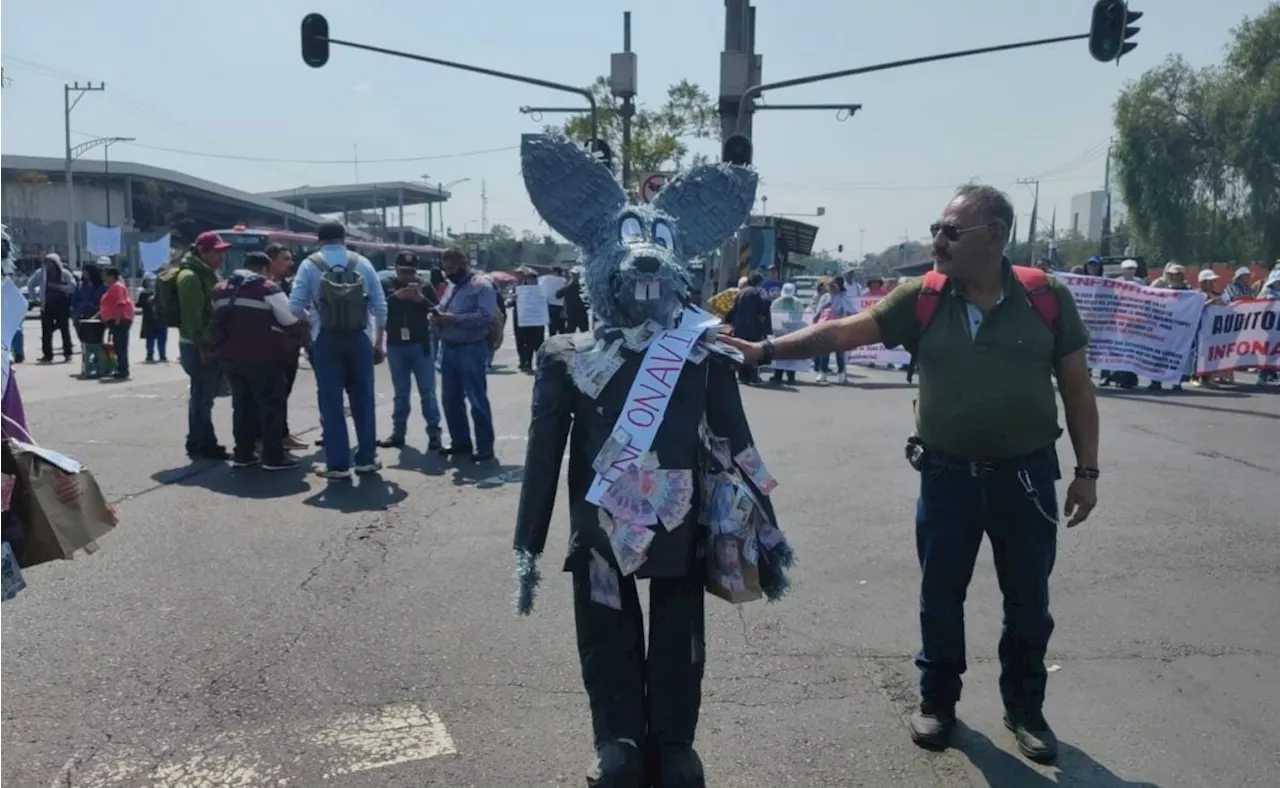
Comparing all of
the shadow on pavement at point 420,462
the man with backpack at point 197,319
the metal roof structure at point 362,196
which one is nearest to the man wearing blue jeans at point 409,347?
the shadow on pavement at point 420,462

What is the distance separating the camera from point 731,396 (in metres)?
3.27

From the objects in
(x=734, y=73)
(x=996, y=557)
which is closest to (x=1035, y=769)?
(x=996, y=557)

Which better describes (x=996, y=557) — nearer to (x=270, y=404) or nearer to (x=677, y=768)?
(x=677, y=768)

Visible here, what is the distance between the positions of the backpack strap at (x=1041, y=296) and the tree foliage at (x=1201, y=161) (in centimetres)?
4336

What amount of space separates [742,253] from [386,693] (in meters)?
16.7

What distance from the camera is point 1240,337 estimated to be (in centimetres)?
1611

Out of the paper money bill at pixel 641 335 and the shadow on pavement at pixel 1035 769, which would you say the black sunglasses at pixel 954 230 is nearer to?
the paper money bill at pixel 641 335

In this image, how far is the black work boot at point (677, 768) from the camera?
3082 mm

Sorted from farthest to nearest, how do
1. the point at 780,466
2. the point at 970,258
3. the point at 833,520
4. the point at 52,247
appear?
the point at 52,247
the point at 780,466
the point at 833,520
the point at 970,258

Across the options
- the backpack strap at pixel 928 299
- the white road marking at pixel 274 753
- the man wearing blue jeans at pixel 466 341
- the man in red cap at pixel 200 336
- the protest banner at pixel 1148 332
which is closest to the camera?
the white road marking at pixel 274 753

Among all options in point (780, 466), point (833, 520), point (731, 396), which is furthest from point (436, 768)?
point (780, 466)

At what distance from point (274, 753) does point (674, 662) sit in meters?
1.64

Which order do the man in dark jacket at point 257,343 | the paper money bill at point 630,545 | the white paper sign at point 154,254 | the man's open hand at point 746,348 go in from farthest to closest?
the white paper sign at point 154,254
the man in dark jacket at point 257,343
the man's open hand at point 746,348
the paper money bill at point 630,545

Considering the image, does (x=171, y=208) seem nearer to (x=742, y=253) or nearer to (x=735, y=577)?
(x=742, y=253)
